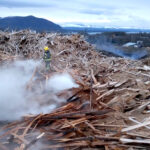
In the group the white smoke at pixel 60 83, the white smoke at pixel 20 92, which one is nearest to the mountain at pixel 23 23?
the white smoke at pixel 20 92

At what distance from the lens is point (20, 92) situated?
5.32 metres

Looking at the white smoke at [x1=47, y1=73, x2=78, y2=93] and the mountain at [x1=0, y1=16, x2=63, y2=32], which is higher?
the mountain at [x1=0, y1=16, x2=63, y2=32]

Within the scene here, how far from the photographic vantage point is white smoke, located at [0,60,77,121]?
4797 mm

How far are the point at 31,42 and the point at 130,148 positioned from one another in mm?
6707

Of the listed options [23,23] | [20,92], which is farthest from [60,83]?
[23,23]

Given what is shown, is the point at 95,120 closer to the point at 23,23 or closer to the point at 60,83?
the point at 60,83

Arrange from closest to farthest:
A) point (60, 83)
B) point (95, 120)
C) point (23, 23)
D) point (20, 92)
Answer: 1. point (95, 120)
2. point (20, 92)
3. point (60, 83)
4. point (23, 23)

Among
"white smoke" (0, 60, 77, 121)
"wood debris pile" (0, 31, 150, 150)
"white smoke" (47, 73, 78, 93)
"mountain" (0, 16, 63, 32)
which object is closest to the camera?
"wood debris pile" (0, 31, 150, 150)

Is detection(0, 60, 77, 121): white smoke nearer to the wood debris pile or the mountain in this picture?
the wood debris pile

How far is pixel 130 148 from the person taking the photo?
3721 mm

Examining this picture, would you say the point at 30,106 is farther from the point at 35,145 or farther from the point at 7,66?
the point at 7,66

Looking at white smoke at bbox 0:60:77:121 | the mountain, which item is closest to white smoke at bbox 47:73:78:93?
white smoke at bbox 0:60:77:121

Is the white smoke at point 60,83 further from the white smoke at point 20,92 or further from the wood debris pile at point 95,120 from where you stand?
the wood debris pile at point 95,120

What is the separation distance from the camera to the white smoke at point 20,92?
4797 mm
